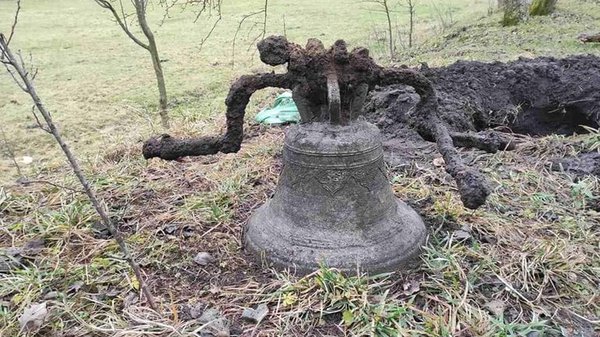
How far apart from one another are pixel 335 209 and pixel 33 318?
3.98 ft

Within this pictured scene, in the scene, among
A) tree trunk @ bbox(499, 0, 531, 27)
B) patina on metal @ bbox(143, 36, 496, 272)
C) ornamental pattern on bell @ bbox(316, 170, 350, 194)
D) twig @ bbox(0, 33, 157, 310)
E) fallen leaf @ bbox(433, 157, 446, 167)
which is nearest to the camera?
twig @ bbox(0, 33, 157, 310)

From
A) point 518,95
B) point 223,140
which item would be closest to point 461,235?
point 223,140

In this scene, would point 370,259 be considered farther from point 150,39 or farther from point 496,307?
point 150,39

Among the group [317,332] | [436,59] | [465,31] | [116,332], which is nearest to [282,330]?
[317,332]

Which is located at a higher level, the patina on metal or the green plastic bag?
the patina on metal

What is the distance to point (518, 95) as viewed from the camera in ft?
14.7

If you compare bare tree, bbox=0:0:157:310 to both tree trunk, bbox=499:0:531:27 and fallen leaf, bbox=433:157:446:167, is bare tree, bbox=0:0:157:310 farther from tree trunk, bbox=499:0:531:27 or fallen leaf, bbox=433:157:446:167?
tree trunk, bbox=499:0:531:27

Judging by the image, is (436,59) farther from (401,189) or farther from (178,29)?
(178,29)

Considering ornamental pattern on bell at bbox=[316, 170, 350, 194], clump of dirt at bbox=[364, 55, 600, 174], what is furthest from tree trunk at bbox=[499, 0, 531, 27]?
ornamental pattern on bell at bbox=[316, 170, 350, 194]

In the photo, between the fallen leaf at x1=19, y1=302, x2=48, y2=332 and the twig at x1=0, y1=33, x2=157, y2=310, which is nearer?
the twig at x1=0, y1=33, x2=157, y2=310

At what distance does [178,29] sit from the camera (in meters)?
11.6

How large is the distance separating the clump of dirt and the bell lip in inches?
74.1

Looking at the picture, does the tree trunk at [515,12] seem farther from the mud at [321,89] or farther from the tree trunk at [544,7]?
the mud at [321,89]

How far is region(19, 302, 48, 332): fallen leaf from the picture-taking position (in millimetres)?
1891
